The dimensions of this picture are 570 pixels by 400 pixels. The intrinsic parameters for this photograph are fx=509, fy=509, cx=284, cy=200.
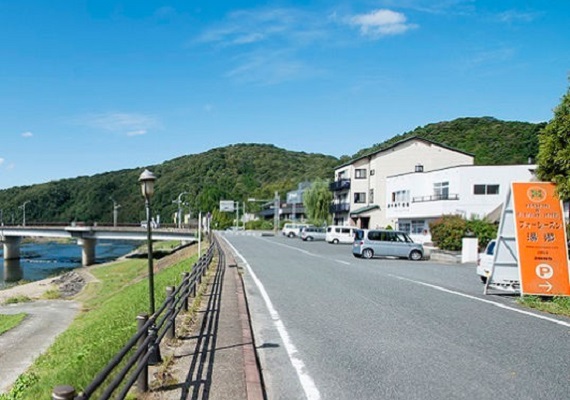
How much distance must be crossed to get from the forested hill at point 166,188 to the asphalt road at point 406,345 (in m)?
103

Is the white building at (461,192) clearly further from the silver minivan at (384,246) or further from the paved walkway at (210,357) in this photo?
the paved walkway at (210,357)

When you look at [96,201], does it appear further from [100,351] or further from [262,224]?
[100,351]

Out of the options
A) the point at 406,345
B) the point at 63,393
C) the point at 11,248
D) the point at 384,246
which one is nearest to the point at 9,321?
the point at 406,345

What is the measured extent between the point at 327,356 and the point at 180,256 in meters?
39.2

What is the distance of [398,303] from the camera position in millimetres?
11516

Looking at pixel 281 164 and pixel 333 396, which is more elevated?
pixel 281 164

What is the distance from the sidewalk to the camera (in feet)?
17.4

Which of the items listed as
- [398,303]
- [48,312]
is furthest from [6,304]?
[398,303]

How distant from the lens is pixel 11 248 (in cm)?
6956

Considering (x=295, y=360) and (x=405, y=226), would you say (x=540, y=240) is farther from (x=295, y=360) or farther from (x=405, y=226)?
(x=405, y=226)

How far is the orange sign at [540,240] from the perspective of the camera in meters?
12.0

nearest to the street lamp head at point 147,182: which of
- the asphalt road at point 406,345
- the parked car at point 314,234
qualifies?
the asphalt road at point 406,345

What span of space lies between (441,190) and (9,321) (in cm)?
3427

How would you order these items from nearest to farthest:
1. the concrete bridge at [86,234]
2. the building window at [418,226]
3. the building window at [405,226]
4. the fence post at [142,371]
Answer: the fence post at [142,371], the building window at [418,226], the building window at [405,226], the concrete bridge at [86,234]
